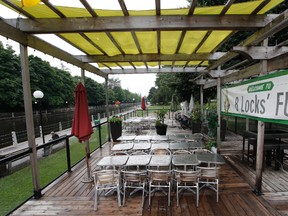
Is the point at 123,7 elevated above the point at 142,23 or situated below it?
above

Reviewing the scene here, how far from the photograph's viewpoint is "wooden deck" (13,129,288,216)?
306 cm

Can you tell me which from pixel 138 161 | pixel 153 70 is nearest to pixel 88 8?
pixel 138 161

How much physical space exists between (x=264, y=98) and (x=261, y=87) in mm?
226

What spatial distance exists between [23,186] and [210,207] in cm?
525

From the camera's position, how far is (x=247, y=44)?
344 cm

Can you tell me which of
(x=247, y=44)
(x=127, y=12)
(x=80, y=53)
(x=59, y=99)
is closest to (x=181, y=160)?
(x=247, y=44)

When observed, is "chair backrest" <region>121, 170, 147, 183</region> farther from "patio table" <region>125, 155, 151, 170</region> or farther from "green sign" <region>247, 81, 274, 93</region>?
"green sign" <region>247, 81, 274, 93</region>

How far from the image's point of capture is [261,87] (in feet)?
10.6

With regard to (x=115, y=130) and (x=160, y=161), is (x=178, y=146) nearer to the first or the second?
(x=160, y=161)

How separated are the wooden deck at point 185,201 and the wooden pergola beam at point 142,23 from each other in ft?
9.93

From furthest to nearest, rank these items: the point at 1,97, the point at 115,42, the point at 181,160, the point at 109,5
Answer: the point at 1,97 → the point at 115,42 → the point at 181,160 → the point at 109,5

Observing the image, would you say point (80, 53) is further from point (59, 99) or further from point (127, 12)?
point (59, 99)

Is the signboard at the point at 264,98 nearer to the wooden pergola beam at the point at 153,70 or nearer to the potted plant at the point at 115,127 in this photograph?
the wooden pergola beam at the point at 153,70

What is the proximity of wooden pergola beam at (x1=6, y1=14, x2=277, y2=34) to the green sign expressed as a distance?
95 cm
